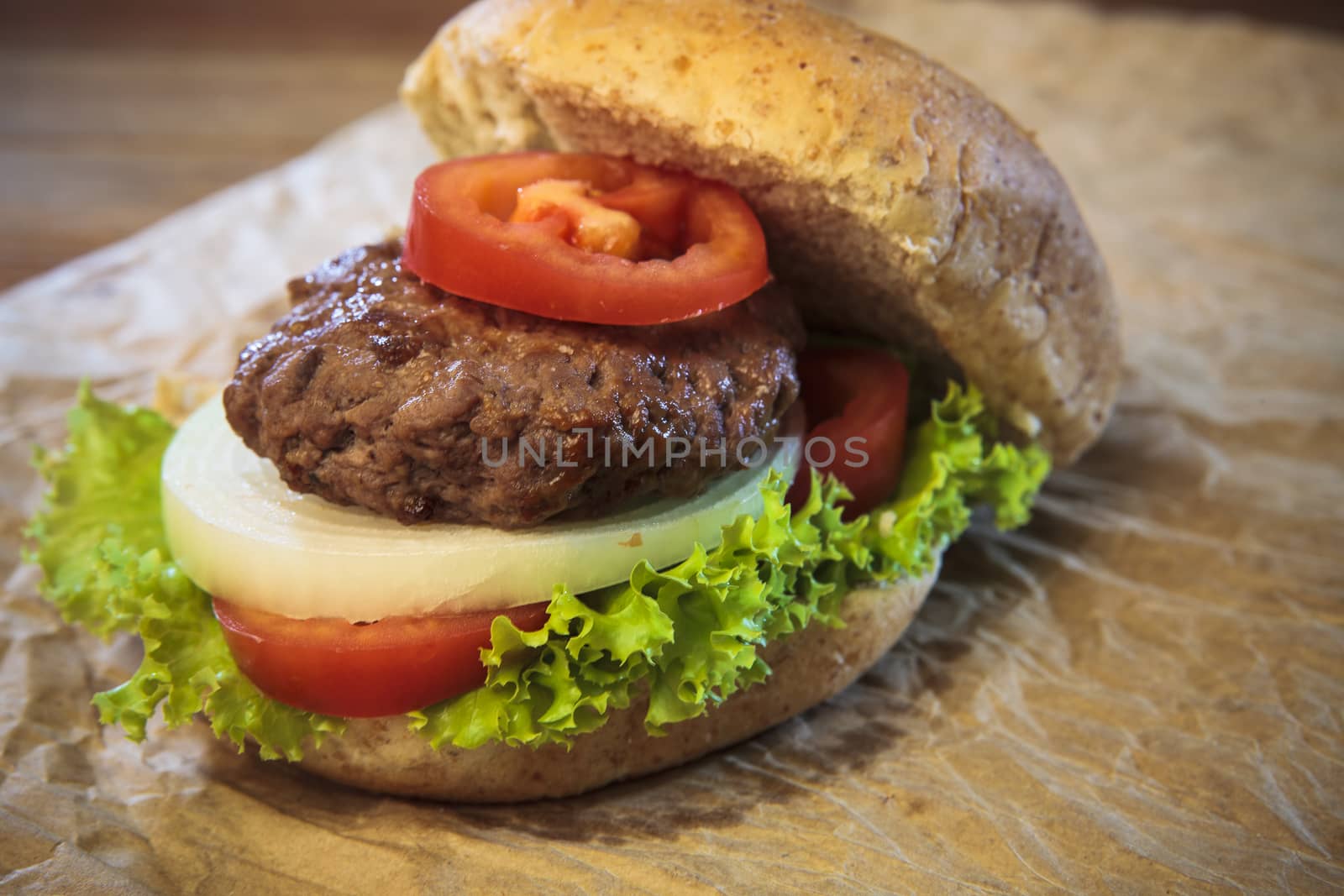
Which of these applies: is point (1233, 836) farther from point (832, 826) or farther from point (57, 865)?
point (57, 865)

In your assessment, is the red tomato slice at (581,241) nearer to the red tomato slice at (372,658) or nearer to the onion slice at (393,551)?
the onion slice at (393,551)

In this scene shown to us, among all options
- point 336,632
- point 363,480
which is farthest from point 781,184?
point 336,632

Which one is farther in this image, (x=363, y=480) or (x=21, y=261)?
(x=21, y=261)

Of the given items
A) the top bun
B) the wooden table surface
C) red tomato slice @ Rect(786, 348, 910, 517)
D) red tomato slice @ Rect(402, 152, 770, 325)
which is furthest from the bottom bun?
the wooden table surface

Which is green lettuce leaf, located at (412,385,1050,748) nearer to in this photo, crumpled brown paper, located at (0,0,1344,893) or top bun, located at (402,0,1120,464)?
crumpled brown paper, located at (0,0,1344,893)

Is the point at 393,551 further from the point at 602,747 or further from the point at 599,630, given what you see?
the point at 602,747

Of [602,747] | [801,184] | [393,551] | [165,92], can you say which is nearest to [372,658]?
[393,551]
